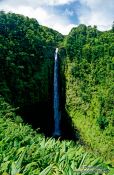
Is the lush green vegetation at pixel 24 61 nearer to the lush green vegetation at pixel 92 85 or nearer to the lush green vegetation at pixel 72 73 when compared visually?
the lush green vegetation at pixel 72 73

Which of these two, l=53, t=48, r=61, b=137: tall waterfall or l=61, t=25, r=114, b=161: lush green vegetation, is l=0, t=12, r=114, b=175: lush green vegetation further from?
l=53, t=48, r=61, b=137: tall waterfall

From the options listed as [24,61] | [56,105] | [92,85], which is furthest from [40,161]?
[56,105]

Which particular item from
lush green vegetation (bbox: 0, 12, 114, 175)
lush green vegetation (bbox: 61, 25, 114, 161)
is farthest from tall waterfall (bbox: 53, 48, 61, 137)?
lush green vegetation (bbox: 61, 25, 114, 161)

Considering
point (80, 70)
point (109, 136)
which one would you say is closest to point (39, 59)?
point (80, 70)

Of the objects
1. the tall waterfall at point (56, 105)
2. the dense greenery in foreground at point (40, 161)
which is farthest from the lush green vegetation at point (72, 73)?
the dense greenery in foreground at point (40, 161)

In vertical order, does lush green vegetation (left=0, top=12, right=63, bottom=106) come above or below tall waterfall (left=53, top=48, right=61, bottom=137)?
above

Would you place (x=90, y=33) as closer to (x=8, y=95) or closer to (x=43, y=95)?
(x=43, y=95)

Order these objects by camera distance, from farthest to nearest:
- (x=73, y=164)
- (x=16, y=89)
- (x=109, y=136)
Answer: (x=16, y=89), (x=109, y=136), (x=73, y=164)

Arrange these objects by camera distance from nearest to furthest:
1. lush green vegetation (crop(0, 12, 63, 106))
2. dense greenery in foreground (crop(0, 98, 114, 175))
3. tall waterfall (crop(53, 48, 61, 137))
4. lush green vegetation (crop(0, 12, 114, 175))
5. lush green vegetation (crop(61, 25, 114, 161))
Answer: dense greenery in foreground (crop(0, 98, 114, 175)), lush green vegetation (crop(61, 25, 114, 161)), lush green vegetation (crop(0, 12, 114, 175)), lush green vegetation (crop(0, 12, 63, 106)), tall waterfall (crop(53, 48, 61, 137))
